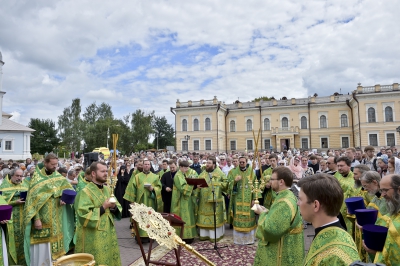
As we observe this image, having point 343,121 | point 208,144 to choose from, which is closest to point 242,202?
point 208,144

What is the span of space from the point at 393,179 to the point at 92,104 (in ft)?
201

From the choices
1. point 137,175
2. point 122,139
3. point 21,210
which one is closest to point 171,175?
point 137,175

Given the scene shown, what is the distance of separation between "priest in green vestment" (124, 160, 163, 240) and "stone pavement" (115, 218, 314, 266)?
1.02 m

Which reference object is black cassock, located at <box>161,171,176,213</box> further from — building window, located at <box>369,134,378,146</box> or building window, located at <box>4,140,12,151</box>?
building window, located at <box>4,140,12,151</box>

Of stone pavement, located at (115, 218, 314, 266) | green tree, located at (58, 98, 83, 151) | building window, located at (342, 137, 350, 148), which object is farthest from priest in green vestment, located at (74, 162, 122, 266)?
green tree, located at (58, 98, 83, 151)

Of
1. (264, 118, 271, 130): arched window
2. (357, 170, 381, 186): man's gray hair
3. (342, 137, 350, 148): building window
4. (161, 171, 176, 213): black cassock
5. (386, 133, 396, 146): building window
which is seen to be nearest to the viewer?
(357, 170, 381, 186): man's gray hair

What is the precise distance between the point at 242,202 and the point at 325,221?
5.23m

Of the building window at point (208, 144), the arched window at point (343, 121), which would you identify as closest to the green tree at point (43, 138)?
the building window at point (208, 144)

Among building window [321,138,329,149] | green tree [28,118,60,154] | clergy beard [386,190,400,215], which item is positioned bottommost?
clergy beard [386,190,400,215]

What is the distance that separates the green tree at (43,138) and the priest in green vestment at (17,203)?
49811 millimetres

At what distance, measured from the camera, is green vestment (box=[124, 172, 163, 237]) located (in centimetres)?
752

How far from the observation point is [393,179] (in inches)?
106

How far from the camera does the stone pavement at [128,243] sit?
20.1ft

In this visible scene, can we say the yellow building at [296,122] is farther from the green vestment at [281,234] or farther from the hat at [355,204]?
the green vestment at [281,234]
